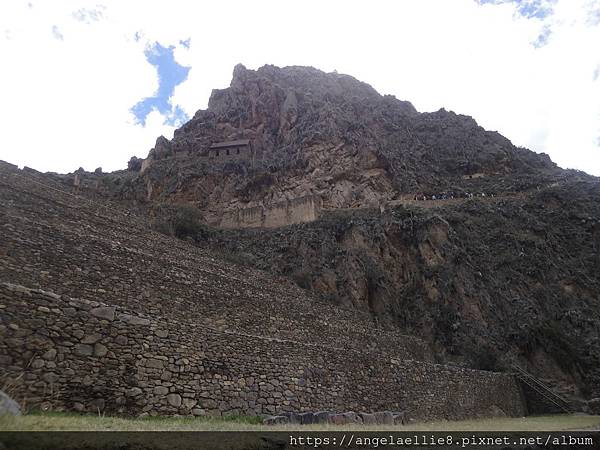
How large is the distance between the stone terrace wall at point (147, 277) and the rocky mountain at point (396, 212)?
4.28 m

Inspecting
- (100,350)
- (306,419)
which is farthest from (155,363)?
(306,419)

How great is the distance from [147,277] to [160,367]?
6.77 meters

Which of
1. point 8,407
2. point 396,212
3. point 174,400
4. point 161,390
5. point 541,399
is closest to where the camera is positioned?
point 8,407

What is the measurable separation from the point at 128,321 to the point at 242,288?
9698 mm

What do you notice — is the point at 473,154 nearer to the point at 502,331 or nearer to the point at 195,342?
the point at 502,331

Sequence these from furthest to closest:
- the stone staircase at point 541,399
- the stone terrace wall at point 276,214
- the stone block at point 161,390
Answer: the stone terrace wall at point 276,214 < the stone staircase at point 541,399 < the stone block at point 161,390

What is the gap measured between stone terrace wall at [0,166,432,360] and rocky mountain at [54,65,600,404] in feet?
14.1

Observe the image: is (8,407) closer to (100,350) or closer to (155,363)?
(100,350)

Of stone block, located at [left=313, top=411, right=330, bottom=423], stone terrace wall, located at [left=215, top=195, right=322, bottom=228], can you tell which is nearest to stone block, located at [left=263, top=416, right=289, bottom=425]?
stone block, located at [left=313, top=411, right=330, bottom=423]

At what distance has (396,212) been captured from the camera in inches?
1303

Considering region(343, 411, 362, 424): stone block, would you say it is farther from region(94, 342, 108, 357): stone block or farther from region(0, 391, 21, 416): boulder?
region(0, 391, 21, 416): boulder

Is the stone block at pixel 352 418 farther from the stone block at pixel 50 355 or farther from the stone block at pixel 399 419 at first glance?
the stone block at pixel 50 355

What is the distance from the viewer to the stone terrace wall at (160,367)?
651 cm

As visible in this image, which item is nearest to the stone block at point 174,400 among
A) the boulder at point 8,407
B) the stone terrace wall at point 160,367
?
the stone terrace wall at point 160,367
